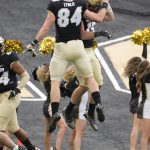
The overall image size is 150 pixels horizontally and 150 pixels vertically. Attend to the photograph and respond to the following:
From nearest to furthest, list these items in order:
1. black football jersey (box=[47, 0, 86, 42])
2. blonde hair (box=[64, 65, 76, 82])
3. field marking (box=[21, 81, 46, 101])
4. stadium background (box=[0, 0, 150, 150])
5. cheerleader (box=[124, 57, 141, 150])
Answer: black football jersey (box=[47, 0, 86, 42]), blonde hair (box=[64, 65, 76, 82]), cheerleader (box=[124, 57, 141, 150]), stadium background (box=[0, 0, 150, 150]), field marking (box=[21, 81, 46, 101])

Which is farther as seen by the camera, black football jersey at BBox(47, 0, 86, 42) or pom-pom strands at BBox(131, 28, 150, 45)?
pom-pom strands at BBox(131, 28, 150, 45)

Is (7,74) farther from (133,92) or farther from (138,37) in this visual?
(138,37)

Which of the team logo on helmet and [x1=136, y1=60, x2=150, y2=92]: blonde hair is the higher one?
the team logo on helmet

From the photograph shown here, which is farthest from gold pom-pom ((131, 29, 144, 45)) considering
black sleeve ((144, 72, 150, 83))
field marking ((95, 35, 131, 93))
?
field marking ((95, 35, 131, 93))

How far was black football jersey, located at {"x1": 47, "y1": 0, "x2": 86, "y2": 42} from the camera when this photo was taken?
1541 centimetres

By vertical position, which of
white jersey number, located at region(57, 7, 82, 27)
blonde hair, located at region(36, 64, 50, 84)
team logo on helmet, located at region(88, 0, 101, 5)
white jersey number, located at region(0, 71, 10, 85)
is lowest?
blonde hair, located at region(36, 64, 50, 84)

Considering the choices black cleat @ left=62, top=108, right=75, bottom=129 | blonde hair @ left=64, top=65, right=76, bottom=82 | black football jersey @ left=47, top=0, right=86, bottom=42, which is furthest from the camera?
blonde hair @ left=64, top=65, right=76, bottom=82

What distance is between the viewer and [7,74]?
641 inches

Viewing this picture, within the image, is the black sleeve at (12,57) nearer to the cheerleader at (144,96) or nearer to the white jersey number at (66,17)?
the white jersey number at (66,17)

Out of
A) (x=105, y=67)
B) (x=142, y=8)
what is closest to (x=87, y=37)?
(x=105, y=67)

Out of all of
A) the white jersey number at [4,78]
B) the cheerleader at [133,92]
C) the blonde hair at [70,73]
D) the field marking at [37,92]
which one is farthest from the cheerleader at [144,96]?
the field marking at [37,92]

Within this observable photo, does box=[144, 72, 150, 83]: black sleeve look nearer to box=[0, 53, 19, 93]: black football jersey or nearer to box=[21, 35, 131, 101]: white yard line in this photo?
box=[0, 53, 19, 93]: black football jersey

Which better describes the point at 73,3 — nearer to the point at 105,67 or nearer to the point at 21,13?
the point at 105,67

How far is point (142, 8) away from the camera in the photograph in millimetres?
30172
